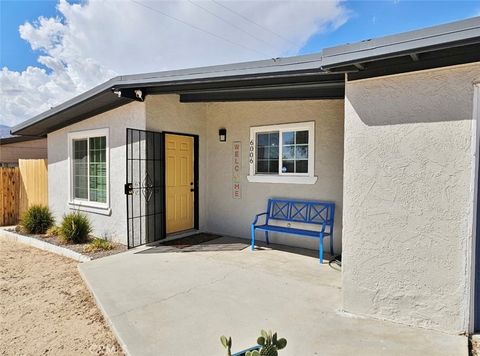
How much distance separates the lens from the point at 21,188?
10.8 metres

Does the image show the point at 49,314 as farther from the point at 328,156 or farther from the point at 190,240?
the point at 328,156

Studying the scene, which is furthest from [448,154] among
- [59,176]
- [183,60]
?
[183,60]

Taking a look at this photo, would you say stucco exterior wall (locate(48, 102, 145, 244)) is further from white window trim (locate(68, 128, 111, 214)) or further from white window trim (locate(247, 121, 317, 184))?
white window trim (locate(247, 121, 317, 184))

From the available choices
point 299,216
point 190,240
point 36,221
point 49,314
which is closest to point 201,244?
point 190,240

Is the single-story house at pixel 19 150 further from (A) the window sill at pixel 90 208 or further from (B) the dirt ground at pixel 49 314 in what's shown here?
(B) the dirt ground at pixel 49 314

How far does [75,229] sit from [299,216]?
524 cm

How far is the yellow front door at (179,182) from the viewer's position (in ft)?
24.8

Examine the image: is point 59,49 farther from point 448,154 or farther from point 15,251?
point 448,154

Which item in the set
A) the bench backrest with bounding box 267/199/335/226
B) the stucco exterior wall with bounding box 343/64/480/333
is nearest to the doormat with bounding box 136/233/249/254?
the bench backrest with bounding box 267/199/335/226

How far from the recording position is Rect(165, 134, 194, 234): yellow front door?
298 inches

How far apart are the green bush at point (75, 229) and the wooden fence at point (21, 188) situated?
3315 millimetres

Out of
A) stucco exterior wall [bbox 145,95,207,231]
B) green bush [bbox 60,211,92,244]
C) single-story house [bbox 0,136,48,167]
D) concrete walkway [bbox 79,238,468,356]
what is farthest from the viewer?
single-story house [bbox 0,136,48,167]

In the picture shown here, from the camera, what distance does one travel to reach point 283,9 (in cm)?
1049

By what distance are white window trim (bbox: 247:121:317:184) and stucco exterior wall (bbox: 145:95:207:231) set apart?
4.90 feet
